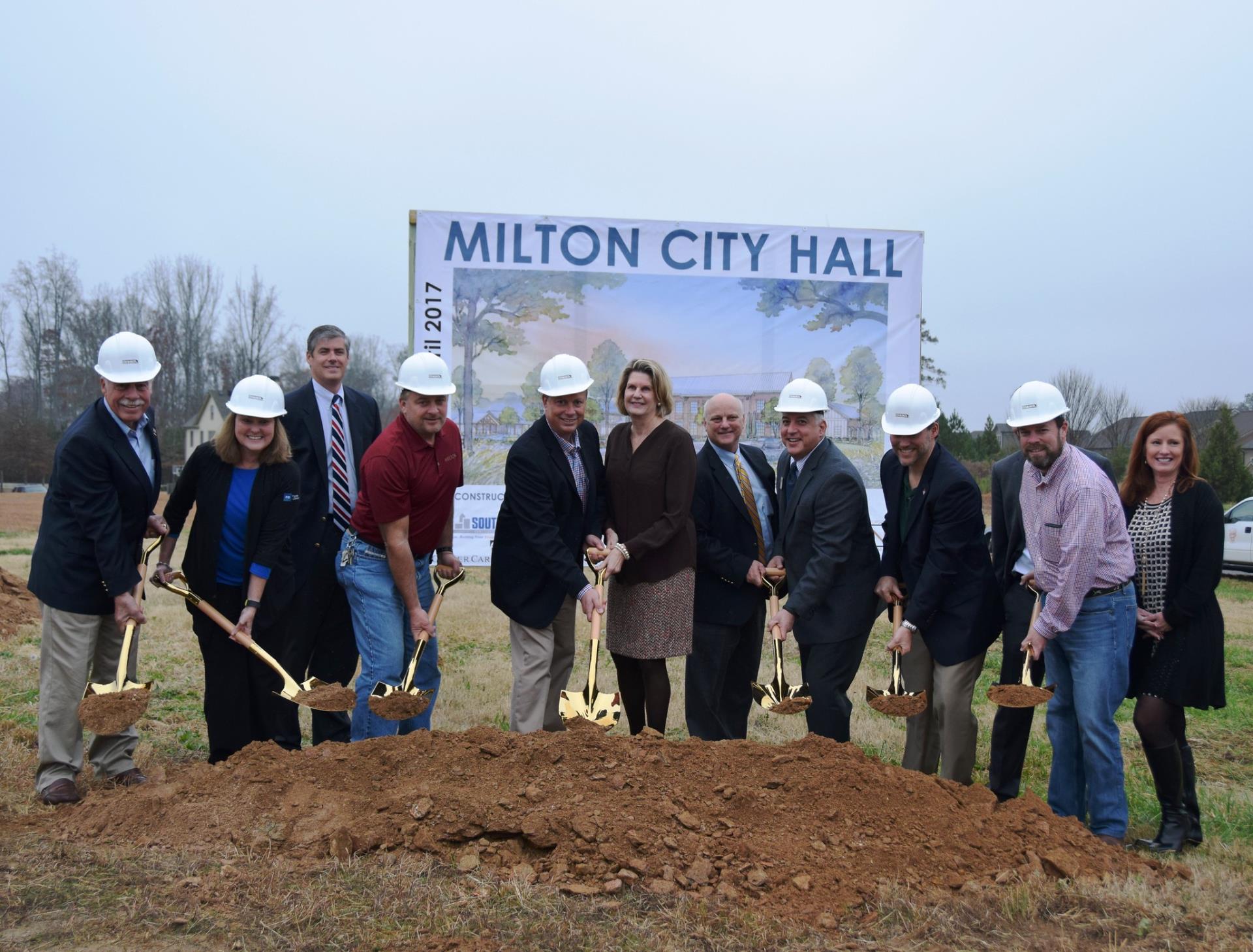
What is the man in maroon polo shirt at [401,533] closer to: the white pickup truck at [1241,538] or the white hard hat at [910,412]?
the white hard hat at [910,412]

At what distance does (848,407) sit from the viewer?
10.5m

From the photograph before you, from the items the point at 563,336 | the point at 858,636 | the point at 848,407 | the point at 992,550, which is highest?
the point at 563,336

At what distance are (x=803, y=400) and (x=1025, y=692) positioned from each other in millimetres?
1618

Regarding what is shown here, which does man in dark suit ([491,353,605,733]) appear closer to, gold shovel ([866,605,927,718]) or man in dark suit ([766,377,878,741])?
man in dark suit ([766,377,878,741])

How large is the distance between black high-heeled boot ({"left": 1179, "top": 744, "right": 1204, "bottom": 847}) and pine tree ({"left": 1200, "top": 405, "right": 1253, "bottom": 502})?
1015 inches

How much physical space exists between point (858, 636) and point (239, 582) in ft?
9.80

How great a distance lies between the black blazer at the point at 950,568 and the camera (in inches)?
179

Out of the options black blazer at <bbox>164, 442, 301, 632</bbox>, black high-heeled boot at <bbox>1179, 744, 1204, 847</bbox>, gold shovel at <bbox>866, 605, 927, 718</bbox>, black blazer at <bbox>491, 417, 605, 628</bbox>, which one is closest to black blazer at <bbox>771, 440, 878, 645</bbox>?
gold shovel at <bbox>866, 605, 927, 718</bbox>

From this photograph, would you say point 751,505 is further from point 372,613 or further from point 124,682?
point 124,682

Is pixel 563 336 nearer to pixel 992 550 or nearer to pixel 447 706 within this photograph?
pixel 447 706

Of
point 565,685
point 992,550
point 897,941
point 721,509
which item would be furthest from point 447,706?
point 897,941

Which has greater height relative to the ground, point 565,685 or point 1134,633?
point 1134,633

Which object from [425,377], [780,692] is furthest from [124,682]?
[780,692]

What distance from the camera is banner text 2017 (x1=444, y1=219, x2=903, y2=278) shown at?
1009 cm
